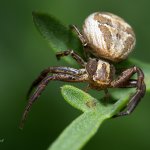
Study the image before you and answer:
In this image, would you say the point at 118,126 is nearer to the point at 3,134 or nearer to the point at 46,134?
the point at 46,134

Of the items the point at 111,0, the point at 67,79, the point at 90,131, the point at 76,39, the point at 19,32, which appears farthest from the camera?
the point at 111,0

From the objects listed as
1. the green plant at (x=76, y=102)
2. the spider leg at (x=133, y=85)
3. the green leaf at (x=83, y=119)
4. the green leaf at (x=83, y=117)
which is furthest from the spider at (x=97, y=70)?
the green leaf at (x=83, y=119)

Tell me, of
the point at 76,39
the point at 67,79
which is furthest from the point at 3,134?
the point at 76,39

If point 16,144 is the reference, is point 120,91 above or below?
above

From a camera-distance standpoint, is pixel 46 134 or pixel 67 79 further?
pixel 46 134

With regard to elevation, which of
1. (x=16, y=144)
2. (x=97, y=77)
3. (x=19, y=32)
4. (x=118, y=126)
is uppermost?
(x=19, y=32)

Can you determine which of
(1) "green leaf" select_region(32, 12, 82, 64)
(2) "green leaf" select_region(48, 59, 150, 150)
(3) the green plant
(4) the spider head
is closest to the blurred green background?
(4) the spider head

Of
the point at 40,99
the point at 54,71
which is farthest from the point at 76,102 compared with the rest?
the point at 40,99
